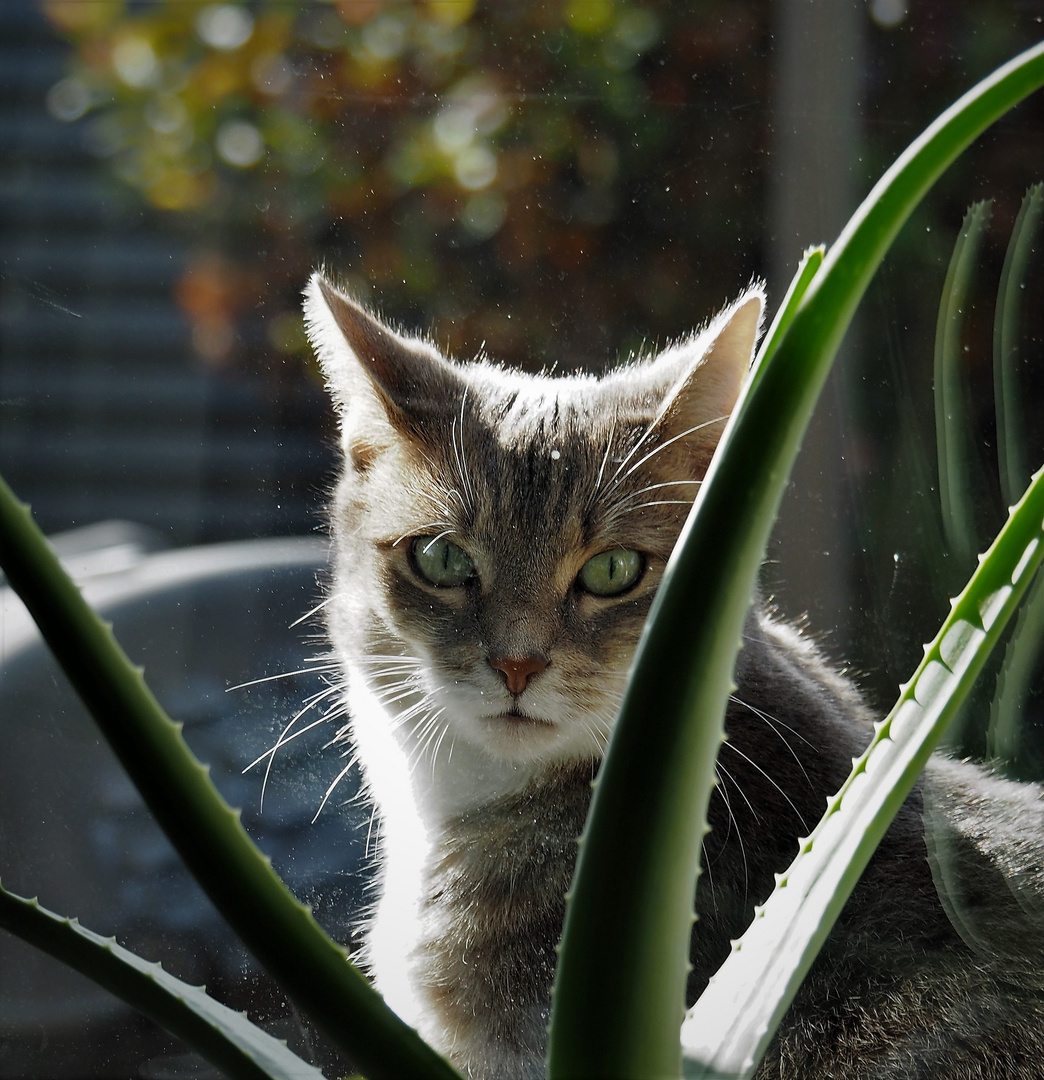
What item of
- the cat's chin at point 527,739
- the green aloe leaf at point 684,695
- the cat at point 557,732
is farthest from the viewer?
the cat's chin at point 527,739

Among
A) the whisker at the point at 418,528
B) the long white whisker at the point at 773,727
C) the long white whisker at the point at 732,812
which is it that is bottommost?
the long white whisker at the point at 732,812

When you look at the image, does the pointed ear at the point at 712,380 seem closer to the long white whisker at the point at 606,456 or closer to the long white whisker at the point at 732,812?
the long white whisker at the point at 606,456

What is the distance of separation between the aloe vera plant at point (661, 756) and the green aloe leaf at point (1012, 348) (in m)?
0.42

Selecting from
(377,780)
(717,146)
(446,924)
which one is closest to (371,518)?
(377,780)

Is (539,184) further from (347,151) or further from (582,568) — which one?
(582,568)

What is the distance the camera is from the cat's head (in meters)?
0.75

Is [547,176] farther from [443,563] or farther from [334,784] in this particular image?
[334,784]

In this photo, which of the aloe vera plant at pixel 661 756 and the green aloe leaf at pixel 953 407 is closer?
the aloe vera plant at pixel 661 756

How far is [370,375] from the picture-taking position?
754 millimetres

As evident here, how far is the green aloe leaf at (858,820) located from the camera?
1.49 ft

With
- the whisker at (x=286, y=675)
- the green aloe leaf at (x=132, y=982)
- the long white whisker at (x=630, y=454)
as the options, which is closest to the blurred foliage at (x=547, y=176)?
the long white whisker at (x=630, y=454)

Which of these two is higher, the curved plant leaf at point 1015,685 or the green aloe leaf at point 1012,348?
the green aloe leaf at point 1012,348

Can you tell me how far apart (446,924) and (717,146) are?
0.65 metres

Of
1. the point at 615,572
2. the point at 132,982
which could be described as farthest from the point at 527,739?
the point at 132,982
